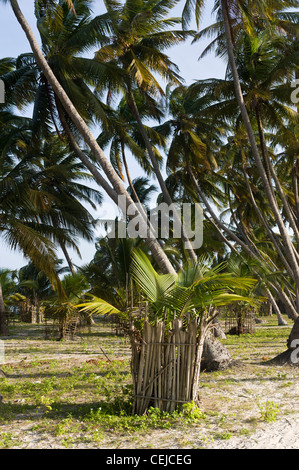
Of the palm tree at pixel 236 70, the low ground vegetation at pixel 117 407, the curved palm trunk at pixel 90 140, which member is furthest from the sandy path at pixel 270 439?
the palm tree at pixel 236 70

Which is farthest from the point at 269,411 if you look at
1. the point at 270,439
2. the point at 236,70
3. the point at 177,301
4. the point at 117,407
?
the point at 236,70

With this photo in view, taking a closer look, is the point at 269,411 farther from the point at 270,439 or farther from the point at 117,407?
the point at 117,407

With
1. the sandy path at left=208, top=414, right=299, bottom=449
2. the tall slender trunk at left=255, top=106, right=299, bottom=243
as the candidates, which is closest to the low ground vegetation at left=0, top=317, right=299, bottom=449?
the sandy path at left=208, top=414, right=299, bottom=449

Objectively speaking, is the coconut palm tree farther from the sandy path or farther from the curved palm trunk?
the sandy path

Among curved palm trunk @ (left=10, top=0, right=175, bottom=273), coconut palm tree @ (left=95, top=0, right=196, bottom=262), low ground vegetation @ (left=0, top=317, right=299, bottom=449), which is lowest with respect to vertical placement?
low ground vegetation @ (left=0, top=317, right=299, bottom=449)

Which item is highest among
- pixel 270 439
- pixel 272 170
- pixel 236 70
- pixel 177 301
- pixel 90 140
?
pixel 236 70

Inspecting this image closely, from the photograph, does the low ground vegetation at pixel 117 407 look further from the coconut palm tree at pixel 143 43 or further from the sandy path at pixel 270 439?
the coconut palm tree at pixel 143 43

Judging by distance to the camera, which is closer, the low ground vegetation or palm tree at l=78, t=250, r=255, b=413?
the low ground vegetation

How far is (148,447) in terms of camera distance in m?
4.49

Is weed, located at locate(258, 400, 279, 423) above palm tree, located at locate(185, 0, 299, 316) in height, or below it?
below

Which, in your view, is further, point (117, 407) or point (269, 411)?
point (117, 407)

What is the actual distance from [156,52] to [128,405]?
34.7ft
